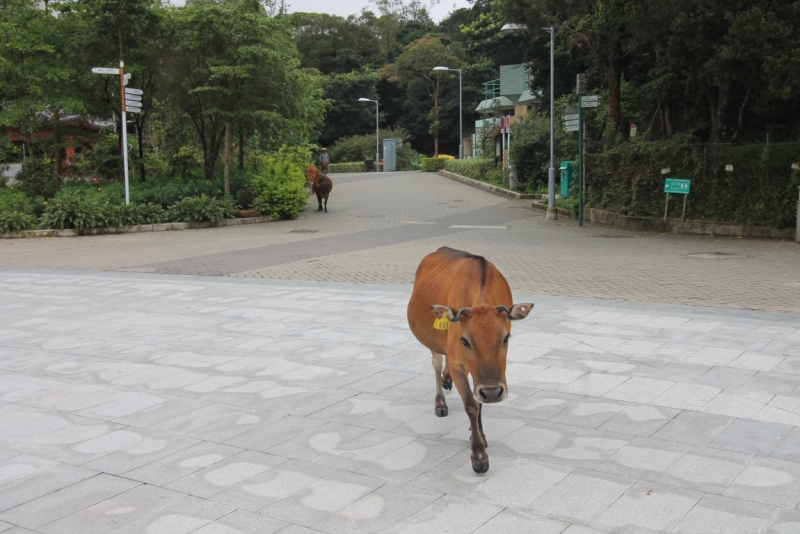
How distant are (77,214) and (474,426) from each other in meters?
19.7

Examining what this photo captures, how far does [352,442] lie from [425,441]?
49 centimetres

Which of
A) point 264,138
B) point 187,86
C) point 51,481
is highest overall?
point 187,86

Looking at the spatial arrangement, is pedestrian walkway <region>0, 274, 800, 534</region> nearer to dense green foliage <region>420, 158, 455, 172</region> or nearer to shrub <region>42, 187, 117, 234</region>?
shrub <region>42, 187, 117, 234</region>

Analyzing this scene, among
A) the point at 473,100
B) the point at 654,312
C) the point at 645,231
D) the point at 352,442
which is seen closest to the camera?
the point at 352,442

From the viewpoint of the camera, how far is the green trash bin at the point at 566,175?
27.8 metres

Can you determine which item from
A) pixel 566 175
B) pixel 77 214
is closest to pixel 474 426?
pixel 77 214

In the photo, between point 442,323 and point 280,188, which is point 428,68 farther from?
point 442,323

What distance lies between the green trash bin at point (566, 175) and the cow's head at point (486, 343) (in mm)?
24153

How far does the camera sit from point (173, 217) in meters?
23.2

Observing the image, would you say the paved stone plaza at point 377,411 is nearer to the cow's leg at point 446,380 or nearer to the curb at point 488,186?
the cow's leg at point 446,380

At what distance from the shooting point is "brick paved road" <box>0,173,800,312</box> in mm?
11406

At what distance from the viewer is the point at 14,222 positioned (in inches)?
851

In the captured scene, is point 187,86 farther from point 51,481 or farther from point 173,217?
point 51,481

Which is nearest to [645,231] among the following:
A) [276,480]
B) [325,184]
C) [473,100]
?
[325,184]
